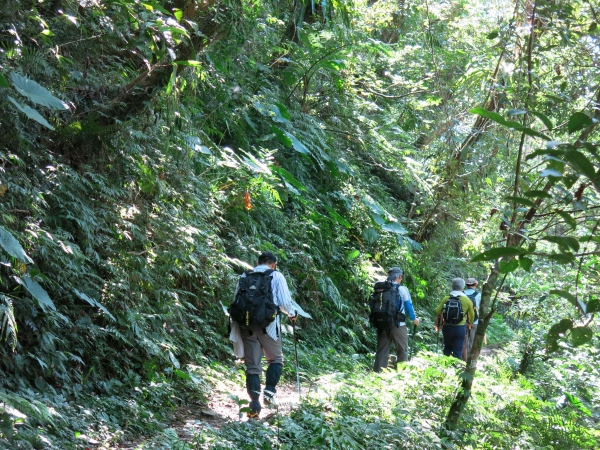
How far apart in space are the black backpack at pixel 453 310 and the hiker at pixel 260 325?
3638 mm

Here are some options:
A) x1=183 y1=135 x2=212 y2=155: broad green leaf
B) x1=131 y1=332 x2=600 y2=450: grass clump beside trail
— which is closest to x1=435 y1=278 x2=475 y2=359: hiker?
x1=131 y1=332 x2=600 y2=450: grass clump beside trail

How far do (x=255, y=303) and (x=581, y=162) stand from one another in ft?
15.4

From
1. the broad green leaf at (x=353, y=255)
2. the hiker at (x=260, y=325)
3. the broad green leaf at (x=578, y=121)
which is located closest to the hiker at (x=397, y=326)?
the hiker at (x=260, y=325)

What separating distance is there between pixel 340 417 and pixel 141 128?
13.3ft

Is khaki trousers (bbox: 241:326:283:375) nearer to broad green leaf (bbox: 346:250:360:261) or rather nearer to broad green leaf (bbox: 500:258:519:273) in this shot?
broad green leaf (bbox: 500:258:519:273)

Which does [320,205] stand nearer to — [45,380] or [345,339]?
[345,339]

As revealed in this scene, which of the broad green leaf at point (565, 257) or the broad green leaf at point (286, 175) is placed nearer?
the broad green leaf at point (565, 257)

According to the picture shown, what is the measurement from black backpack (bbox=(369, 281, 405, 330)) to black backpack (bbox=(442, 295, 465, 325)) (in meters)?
0.77

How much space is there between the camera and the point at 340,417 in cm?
589

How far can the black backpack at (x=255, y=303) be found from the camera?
6.29 metres

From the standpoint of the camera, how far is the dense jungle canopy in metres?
5.13

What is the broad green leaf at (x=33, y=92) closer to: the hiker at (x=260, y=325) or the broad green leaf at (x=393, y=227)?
the hiker at (x=260, y=325)

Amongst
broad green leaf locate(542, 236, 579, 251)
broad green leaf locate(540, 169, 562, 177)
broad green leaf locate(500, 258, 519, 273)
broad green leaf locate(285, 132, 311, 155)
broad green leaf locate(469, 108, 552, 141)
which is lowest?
broad green leaf locate(500, 258, 519, 273)

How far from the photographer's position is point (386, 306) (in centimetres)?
901
